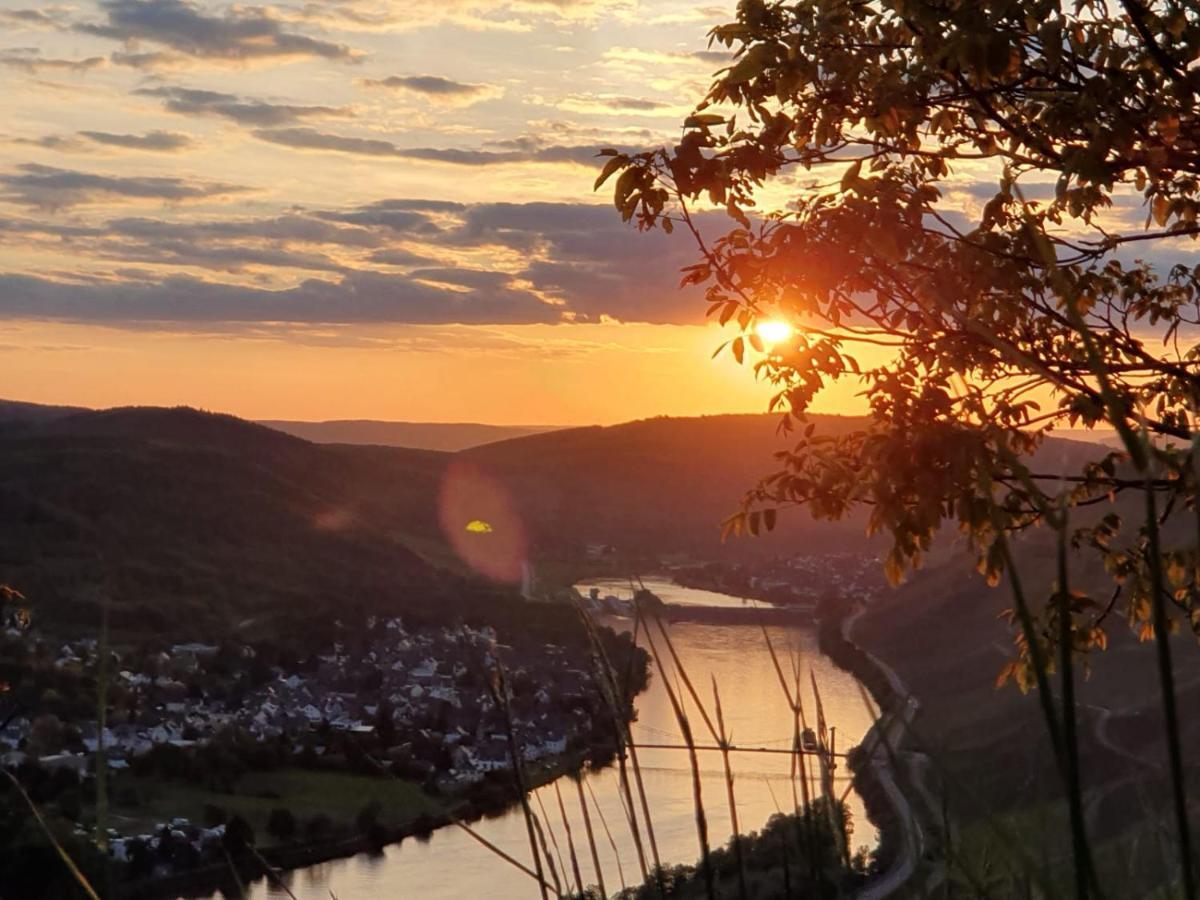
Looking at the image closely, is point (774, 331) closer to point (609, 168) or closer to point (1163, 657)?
point (609, 168)

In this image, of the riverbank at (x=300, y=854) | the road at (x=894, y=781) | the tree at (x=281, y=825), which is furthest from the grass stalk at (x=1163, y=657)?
the tree at (x=281, y=825)

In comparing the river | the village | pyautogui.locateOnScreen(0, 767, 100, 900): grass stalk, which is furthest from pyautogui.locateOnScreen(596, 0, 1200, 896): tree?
the village

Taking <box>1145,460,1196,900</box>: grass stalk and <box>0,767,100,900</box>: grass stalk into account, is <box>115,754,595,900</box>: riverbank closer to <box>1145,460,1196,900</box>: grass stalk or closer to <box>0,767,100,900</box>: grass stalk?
<box>0,767,100,900</box>: grass stalk

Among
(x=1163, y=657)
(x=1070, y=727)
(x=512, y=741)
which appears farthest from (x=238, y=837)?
(x=1163, y=657)

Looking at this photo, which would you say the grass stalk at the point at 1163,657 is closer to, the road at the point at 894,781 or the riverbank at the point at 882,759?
the riverbank at the point at 882,759

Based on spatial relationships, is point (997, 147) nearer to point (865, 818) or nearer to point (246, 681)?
point (865, 818)
